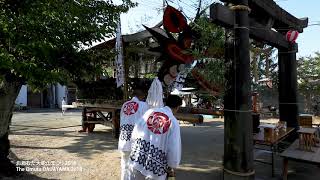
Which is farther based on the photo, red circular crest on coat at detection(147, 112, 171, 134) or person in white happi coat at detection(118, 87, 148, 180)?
person in white happi coat at detection(118, 87, 148, 180)

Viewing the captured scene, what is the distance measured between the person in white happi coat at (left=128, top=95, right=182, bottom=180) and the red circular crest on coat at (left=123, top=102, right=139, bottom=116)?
1.60 meters

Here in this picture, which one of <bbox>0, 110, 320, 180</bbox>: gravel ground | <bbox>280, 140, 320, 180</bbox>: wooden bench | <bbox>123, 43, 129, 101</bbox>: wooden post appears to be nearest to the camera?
<bbox>280, 140, 320, 180</bbox>: wooden bench

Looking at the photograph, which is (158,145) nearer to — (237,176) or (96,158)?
(237,176)

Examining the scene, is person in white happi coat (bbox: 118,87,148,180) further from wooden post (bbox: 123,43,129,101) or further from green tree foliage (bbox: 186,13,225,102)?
wooden post (bbox: 123,43,129,101)

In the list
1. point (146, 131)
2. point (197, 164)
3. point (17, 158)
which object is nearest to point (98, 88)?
point (17, 158)

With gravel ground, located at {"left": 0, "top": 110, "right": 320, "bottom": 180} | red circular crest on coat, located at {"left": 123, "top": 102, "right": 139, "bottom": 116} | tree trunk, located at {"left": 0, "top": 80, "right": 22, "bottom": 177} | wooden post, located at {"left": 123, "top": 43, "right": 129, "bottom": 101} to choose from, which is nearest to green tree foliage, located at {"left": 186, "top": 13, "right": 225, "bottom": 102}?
red circular crest on coat, located at {"left": 123, "top": 102, "right": 139, "bottom": 116}

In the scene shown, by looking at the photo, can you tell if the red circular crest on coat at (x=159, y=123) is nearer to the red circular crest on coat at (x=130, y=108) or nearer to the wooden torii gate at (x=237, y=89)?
the red circular crest on coat at (x=130, y=108)

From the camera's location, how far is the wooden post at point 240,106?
5793 mm

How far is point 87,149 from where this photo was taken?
9898mm

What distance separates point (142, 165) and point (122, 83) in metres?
7.36

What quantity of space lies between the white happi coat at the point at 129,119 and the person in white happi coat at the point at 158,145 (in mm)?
1369

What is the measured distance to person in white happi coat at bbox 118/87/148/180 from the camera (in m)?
5.15

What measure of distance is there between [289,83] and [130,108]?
6.17 meters

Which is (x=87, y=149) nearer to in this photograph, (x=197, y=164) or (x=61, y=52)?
(x=197, y=164)
